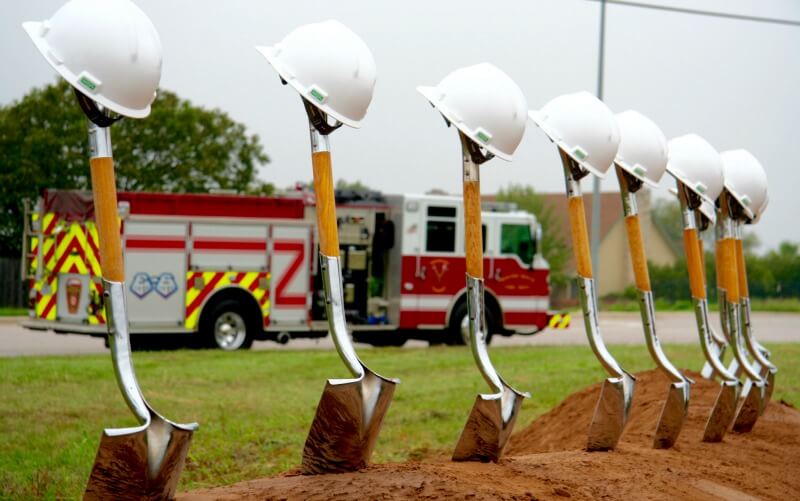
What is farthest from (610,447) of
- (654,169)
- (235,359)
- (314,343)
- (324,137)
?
(314,343)

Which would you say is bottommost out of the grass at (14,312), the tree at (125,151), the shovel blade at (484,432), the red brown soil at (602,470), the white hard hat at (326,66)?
the grass at (14,312)

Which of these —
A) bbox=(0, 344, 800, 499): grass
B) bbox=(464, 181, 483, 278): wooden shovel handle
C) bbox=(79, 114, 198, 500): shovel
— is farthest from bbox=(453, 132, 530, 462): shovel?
bbox=(0, 344, 800, 499): grass

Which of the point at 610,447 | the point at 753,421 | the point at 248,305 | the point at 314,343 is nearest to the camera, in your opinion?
the point at 610,447

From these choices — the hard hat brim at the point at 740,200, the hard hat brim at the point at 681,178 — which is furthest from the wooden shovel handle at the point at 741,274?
the hard hat brim at the point at 681,178

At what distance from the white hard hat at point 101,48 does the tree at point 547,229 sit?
54.7 m

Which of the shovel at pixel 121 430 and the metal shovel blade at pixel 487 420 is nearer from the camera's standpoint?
the shovel at pixel 121 430

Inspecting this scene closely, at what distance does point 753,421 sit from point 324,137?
490 centimetres

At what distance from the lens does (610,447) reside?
7289 mm

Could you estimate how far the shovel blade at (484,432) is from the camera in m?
6.13

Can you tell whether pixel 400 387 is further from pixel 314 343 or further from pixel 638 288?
pixel 314 343

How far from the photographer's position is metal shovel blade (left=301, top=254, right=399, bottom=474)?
5234mm

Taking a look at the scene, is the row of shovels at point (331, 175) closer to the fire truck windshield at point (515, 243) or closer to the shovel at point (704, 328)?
the shovel at point (704, 328)

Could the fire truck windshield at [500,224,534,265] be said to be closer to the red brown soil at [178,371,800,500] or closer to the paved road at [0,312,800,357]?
the paved road at [0,312,800,357]

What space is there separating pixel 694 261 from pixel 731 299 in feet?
3.08
